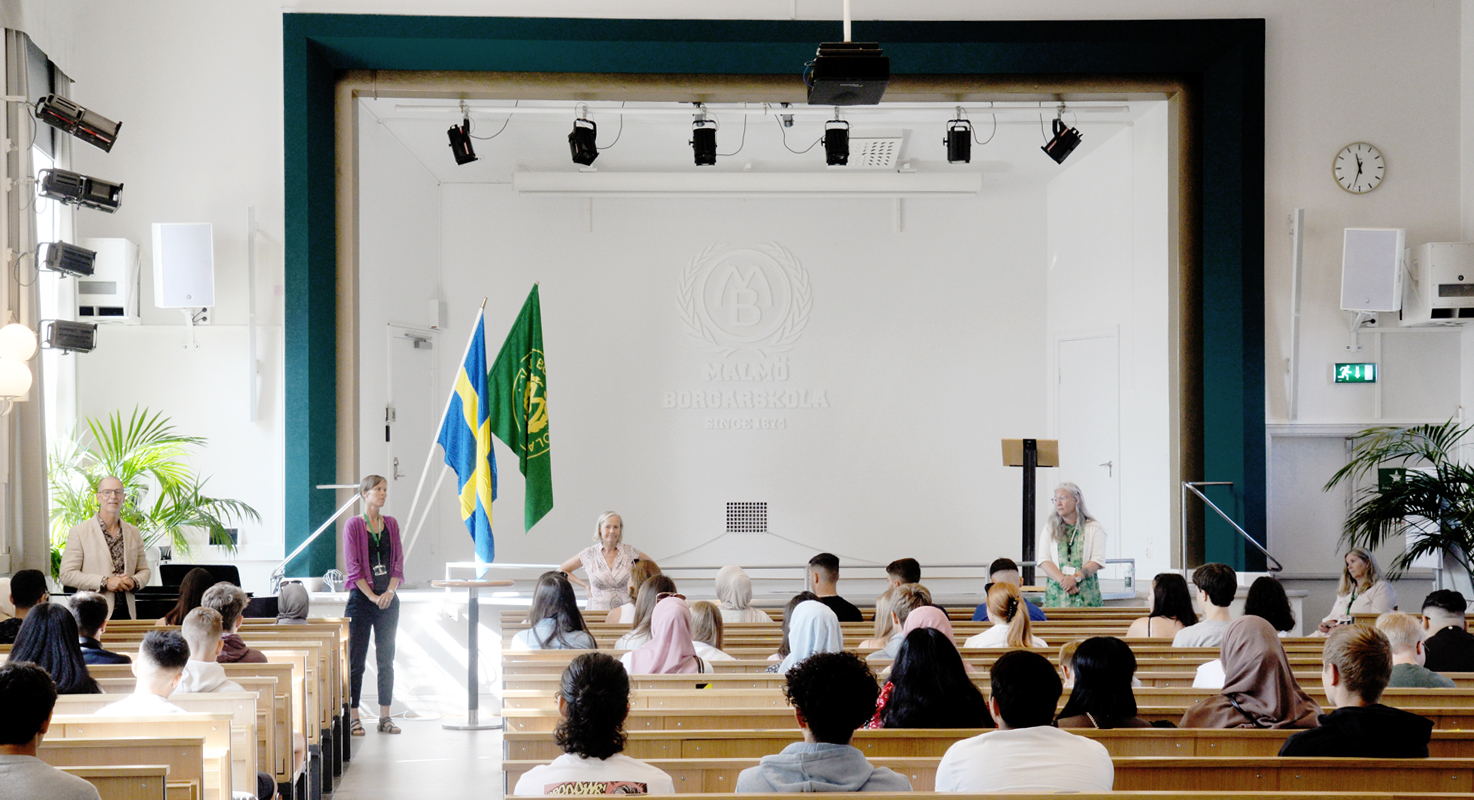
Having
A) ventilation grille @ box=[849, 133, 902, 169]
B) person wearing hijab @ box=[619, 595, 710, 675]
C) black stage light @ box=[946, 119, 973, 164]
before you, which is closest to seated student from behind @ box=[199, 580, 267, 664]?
person wearing hijab @ box=[619, 595, 710, 675]

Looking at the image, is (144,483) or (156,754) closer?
(156,754)

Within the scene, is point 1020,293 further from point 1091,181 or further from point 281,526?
point 281,526

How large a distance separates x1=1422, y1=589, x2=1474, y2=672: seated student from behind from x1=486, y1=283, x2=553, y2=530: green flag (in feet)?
16.2

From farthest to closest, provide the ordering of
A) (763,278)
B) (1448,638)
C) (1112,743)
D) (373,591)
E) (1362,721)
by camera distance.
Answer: (763,278) < (373,591) < (1448,638) < (1112,743) < (1362,721)

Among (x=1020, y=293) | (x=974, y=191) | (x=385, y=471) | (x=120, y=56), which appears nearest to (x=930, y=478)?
(x=1020, y=293)

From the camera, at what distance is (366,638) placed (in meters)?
6.39

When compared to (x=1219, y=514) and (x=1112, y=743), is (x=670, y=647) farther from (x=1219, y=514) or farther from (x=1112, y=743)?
(x=1219, y=514)

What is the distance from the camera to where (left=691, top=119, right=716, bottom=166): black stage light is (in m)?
8.12

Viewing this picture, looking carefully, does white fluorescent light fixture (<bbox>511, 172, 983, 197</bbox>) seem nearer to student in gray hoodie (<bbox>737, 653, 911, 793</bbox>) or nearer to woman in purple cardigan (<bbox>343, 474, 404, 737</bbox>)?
woman in purple cardigan (<bbox>343, 474, 404, 737</bbox>)

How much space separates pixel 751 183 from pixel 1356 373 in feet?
17.4

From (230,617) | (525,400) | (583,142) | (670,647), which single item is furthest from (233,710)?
(583,142)

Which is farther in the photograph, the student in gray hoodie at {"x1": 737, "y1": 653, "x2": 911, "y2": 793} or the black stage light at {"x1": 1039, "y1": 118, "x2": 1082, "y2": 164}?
the black stage light at {"x1": 1039, "y1": 118, "x2": 1082, "y2": 164}

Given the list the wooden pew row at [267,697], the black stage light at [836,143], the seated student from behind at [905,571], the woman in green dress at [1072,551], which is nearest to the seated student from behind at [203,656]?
the wooden pew row at [267,697]

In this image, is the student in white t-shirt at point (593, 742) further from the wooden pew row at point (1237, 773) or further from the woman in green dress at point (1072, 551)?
the woman in green dress at point (1072, 551)
